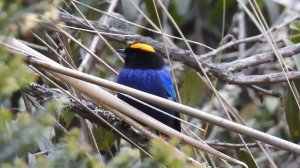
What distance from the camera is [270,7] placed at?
506cm

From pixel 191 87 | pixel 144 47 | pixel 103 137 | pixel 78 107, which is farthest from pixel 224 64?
pixel 78 107

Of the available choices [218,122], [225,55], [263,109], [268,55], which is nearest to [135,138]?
[218,122]

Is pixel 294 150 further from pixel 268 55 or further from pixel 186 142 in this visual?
pixel 268 55

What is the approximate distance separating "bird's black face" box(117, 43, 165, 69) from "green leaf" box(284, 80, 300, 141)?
67 centimetres

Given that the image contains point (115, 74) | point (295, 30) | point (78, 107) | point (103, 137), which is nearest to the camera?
point (78, 107)

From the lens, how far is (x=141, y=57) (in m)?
3.50

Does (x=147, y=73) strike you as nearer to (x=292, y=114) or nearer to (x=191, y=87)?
(x=191, y=87)

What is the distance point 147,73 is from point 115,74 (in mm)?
209

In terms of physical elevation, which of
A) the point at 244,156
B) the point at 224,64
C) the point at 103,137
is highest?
the point at 224,64

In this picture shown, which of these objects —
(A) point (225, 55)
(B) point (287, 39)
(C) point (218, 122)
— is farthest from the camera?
(A) point (225, 55)

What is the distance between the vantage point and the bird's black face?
343 centimetres

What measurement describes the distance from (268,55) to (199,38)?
90.4 inches

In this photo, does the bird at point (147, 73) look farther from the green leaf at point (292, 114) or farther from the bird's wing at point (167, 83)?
the green leaf at point (292, 114)

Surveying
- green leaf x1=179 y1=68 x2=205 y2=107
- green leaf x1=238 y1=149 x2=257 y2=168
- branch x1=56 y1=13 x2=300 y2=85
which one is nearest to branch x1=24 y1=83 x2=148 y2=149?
branch x1=56 y1=13 x2=300 y2=85
